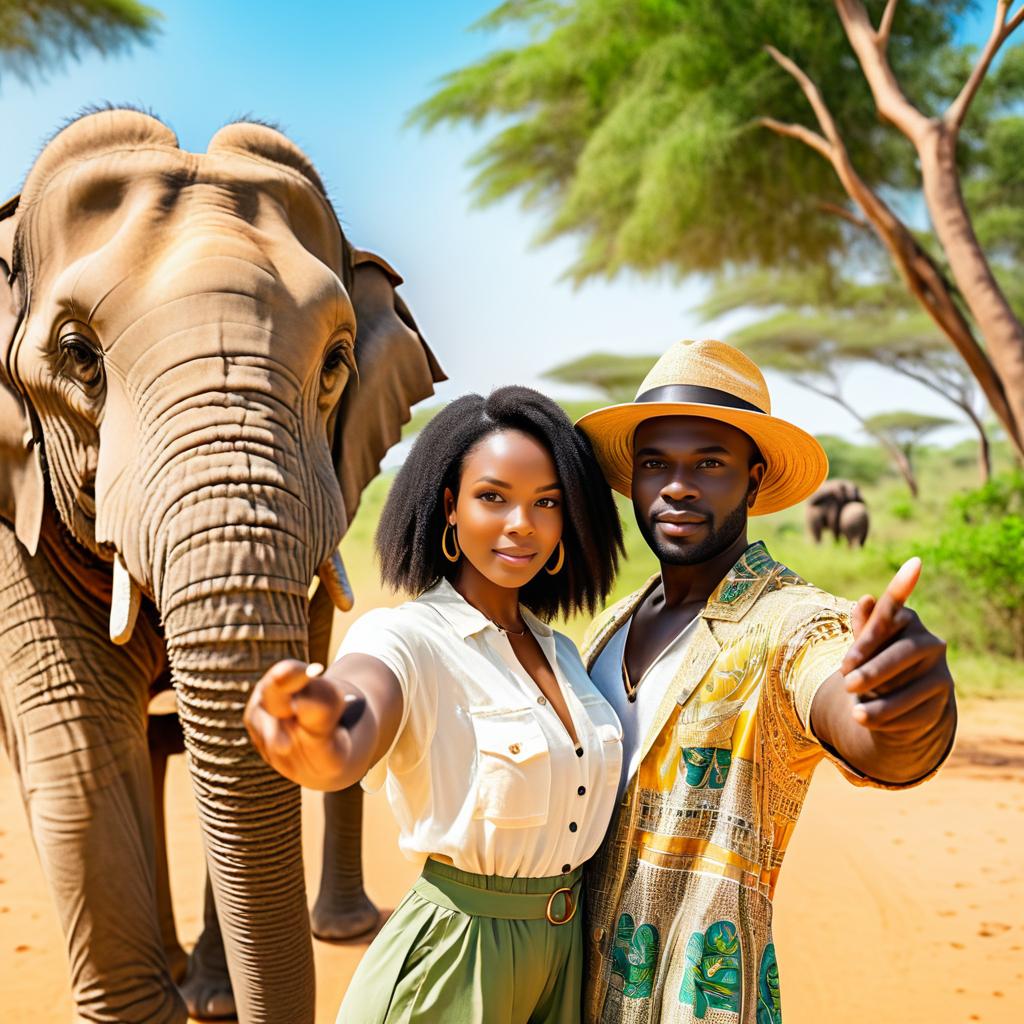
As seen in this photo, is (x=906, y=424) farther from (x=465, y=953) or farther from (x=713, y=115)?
(x=465, y=953)

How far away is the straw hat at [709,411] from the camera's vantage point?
220cm

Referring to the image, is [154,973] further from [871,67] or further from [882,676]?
[871,67]

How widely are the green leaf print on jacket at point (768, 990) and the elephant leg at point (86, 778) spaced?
188 centimetres

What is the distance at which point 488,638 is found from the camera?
6.78ft

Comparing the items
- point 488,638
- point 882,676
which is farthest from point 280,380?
point 882,676

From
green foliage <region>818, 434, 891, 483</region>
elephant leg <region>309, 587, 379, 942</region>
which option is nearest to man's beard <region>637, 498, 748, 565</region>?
elephant leg <region>309, 587, 379, 942</region>

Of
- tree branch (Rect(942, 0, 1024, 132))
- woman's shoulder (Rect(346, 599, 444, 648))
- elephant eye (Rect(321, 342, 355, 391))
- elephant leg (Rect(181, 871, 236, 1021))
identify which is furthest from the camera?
tree branch (Rect(942, 0, 1024, 132))

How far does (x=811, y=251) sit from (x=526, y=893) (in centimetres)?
1461

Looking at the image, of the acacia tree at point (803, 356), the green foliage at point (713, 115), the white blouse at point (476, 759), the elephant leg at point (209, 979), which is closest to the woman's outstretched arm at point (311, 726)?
the white blouse at point (476, 759)

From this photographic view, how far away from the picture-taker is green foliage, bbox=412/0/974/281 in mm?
13453

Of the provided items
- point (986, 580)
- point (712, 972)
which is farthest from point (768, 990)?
point (986, 580)

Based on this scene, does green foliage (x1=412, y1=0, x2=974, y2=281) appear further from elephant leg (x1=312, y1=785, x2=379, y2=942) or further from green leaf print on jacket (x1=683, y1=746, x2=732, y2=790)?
green leaf print on jacket (x1=683, y1=746, x2=732, y2=790)

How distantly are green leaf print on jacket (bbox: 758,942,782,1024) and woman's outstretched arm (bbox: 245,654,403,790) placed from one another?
858 millimetres

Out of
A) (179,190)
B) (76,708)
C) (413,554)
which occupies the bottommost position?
(76,708)
